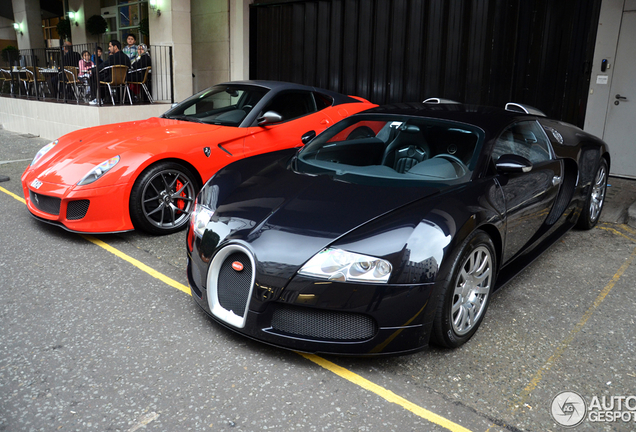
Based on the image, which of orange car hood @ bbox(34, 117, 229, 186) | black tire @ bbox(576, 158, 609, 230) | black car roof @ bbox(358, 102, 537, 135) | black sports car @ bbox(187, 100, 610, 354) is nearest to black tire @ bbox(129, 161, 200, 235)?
orange car hood @ bbox(34, 117, 229, 186)

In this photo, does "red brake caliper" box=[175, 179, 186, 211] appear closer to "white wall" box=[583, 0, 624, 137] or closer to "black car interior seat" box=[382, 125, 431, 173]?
"black car interior seat" box=[382, 125, 431, 173]

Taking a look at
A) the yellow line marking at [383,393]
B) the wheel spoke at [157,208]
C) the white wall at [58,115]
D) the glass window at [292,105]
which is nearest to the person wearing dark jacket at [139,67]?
the white wall at [58,115]

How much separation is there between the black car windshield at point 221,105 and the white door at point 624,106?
5.02 meters

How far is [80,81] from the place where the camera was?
11258 millimetres

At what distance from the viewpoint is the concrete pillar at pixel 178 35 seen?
11273 millimetres

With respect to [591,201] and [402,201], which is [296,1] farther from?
[402,201]

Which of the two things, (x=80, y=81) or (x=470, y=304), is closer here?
(x=470, y=304)

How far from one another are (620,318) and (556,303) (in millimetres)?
387

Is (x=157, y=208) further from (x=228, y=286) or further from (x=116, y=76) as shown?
(x=116, y=76)

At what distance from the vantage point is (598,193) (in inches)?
203

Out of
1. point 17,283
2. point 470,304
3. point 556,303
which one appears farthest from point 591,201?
point 17,283

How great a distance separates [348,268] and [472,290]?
86 cm

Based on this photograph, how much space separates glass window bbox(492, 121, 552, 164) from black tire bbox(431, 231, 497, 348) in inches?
28.8

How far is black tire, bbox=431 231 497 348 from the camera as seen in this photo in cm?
268
